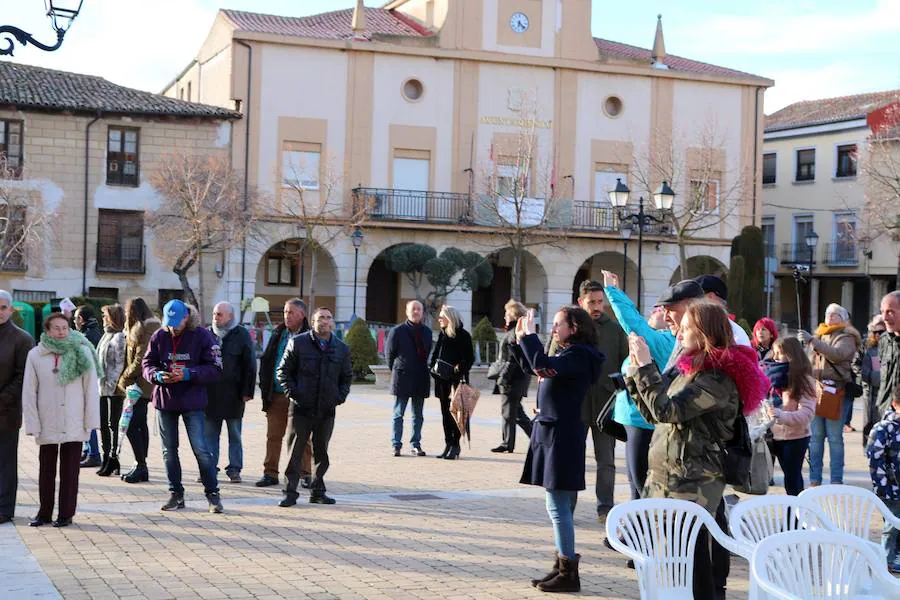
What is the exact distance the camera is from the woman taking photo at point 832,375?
1205cm

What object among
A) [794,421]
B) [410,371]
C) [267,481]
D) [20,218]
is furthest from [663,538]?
[20,218]

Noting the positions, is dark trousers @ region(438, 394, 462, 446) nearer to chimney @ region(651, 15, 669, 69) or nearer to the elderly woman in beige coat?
the elderly woman in beige coat

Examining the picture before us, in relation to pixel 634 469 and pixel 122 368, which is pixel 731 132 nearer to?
pixel 122 368

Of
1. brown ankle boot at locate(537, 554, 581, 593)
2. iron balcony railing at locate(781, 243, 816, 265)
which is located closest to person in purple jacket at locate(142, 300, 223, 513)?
brown ankle boot at locate(537, 554, 581, 593)

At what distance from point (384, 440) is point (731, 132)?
99.6 ft

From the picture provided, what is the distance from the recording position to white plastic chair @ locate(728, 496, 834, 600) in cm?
568

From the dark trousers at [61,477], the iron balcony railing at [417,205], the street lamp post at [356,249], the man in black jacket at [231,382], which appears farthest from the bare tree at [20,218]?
the dark trousers at [61,477]

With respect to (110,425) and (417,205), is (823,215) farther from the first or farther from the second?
(110,425)

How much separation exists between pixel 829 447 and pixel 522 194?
89.1 feet

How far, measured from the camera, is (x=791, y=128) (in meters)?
53.2

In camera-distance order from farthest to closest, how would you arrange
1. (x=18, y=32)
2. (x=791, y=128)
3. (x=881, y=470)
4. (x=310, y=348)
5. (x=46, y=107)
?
(x=791, y=128) < (x=46, y=107) < (x=310, y=348) < (x=18, y=32) < (x=881, y=470)

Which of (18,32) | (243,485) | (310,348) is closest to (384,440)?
(243,485)

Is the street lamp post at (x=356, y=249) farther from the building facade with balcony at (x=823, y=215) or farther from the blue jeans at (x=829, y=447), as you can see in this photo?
the blue jeans at (x=829, y=447)

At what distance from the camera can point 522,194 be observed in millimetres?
38719
